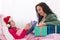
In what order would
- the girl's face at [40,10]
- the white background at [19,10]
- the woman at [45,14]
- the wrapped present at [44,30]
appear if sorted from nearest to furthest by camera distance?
1. the wrapped present at [44,30]
2. the woman at [45,14]
3. the girl's face at [40,10]
4. the white background at [19,10]

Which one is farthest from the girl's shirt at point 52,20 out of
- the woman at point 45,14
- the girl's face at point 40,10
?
the girl's face at point 40,10

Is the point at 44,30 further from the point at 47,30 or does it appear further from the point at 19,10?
the point at 19,10

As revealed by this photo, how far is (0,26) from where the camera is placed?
1.23 m

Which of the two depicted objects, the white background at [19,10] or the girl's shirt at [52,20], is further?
the white background at [19,10]

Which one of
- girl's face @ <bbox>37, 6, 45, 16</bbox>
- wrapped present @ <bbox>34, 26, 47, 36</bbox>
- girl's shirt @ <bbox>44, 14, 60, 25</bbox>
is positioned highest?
girl's face @ <bbox>37, 6, 45, 16</bbox>

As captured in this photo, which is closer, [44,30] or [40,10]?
[44,30]

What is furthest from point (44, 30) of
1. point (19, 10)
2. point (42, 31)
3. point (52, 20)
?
point (19, 10)

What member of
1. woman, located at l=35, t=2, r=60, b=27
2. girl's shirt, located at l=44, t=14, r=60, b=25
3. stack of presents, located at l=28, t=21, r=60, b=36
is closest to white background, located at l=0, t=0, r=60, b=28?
woman, located at l=35, t=2, r=60, b=27

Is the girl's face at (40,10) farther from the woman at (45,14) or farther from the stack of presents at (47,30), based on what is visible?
the stack of presents at (47,30)

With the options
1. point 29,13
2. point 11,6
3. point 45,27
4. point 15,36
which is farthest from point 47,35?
point 11,6

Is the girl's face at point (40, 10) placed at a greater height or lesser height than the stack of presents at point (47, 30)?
greater

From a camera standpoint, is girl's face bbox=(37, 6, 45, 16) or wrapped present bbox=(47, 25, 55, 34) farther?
girl's face bbox=(37, 6, 45, 16)

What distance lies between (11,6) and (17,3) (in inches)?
3.7

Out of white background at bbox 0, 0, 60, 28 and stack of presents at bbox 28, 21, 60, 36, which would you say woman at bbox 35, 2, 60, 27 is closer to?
stack of presents at bbox 28, 21, 60, 36
